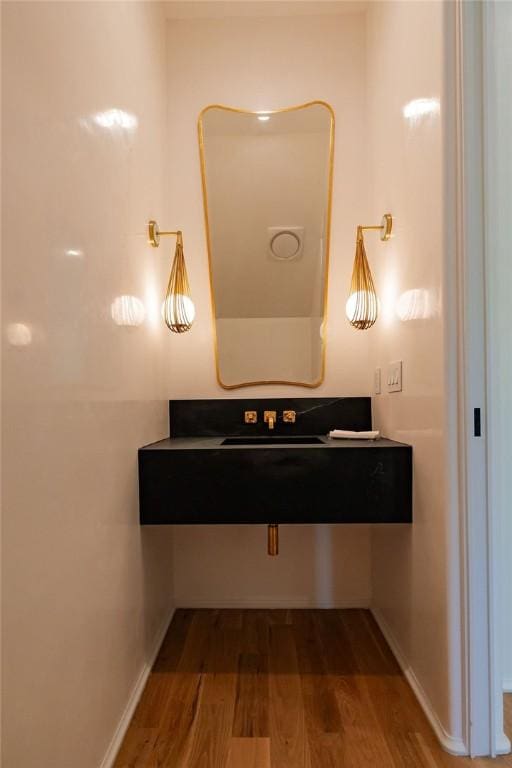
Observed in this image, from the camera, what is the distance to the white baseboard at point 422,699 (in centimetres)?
143

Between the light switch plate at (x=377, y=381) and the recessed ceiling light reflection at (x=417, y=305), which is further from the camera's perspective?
the light switch plate at (x=377, y=381)

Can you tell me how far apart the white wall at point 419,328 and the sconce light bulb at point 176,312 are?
2.84 feet

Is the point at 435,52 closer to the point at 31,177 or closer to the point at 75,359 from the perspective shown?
the point at 31,177

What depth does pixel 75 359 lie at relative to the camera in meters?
1.23

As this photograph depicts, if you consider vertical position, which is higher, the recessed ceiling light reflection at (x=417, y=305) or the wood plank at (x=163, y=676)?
the recessed ceiling light reflection at (x=417, y=305)

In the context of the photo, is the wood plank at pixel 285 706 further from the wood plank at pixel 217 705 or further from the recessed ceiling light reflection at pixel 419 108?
the recessed ceiling light reflection at pixel 419 108

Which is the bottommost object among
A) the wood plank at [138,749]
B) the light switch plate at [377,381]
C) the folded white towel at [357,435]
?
the wood plank at [138,749]

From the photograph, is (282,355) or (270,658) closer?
(270,658)

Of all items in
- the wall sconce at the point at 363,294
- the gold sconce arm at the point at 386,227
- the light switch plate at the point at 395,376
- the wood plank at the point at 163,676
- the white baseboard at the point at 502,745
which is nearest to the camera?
the white baseboard at the point at 502,745

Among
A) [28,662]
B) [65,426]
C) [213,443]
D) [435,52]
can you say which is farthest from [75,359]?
[435,52]

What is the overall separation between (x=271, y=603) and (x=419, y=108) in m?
2.18

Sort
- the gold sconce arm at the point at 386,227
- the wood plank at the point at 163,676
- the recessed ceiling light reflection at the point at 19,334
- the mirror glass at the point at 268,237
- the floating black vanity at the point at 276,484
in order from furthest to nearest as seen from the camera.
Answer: the mirror glass at the point at 268,237 < the gold sconce arm at the point at 386,227 < the floating black vanity at the point at 276,484 < the wood plank at the point at 163,676 < the recessed ceiling light reflection at the point at 19,334

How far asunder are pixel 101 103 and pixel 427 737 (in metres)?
2.10

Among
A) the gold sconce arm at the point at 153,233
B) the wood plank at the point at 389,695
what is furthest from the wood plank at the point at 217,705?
the gold sconce arm at the point at 153,233
